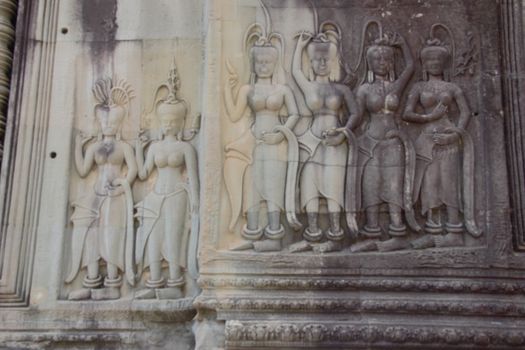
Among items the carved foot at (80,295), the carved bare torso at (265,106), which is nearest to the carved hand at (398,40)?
the carved bare torso at (265,106)

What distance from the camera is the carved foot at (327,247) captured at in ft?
22.9

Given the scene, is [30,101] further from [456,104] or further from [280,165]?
[456,104]

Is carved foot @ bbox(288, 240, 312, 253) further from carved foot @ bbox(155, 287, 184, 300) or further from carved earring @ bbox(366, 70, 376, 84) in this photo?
carved earring @ bbox(366, 70, 376, 84)

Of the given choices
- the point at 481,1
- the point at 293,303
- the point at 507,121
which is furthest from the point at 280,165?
the point at 481,1

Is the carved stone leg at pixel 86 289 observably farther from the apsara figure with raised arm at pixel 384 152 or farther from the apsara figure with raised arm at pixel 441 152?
the apsara figure with raised arm at pixel 441 152

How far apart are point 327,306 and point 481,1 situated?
397 cm

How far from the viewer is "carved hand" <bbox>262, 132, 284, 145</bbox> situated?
7258 mm

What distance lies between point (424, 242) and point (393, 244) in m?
0.33

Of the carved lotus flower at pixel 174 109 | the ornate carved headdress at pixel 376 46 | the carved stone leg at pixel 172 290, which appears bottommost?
the carved stone leg at pixel 172 290

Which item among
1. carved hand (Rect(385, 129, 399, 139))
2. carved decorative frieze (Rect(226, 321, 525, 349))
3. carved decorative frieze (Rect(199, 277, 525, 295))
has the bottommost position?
carved decorative frieze (Rect(226, 321, 525, 349))

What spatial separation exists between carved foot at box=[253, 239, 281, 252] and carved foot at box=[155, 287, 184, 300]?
1180mm

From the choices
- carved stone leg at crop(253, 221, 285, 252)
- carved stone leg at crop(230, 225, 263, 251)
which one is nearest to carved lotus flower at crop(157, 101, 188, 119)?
carved stone leg at crop(230, 225, 263, 251)

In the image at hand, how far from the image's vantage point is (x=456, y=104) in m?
7.39

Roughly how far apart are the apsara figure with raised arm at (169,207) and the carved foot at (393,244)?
6.99 ft
